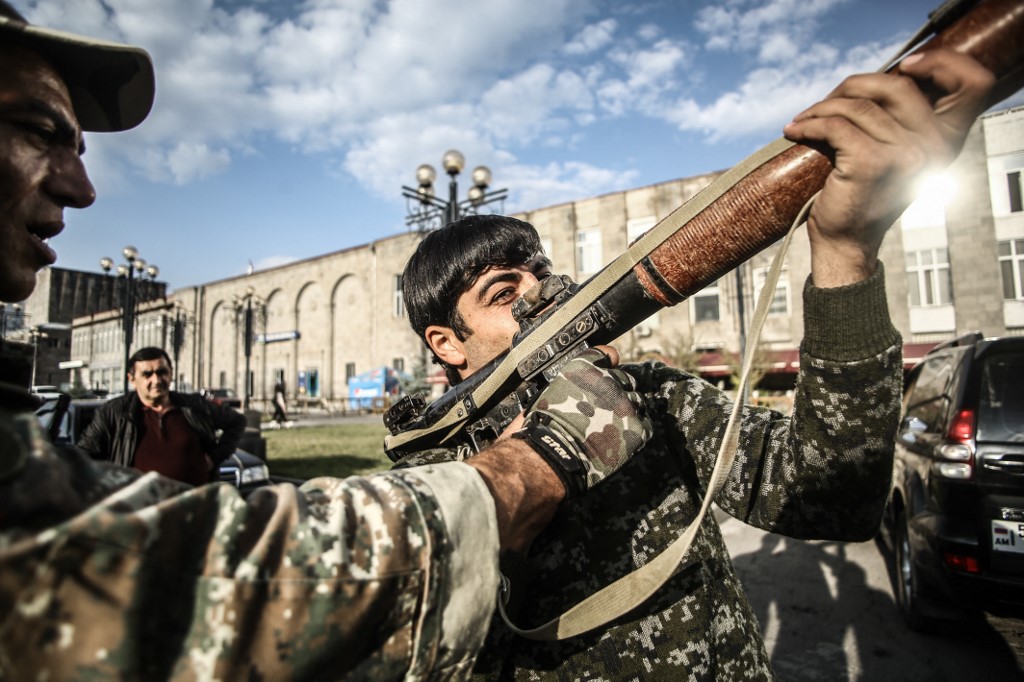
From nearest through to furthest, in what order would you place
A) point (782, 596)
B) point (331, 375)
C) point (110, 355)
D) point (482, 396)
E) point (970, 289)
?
point (482, 396) < point (782, 596) < point (970, 289) < point (331, 375) < point (110, 355)

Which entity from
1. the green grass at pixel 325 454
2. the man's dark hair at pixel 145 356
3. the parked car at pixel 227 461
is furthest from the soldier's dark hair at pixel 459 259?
the green grass at pixel 325 454

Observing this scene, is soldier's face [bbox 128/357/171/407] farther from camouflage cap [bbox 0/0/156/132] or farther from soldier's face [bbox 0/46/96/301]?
soldier's face [bbox 0/46/96/301]

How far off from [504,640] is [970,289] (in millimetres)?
24882

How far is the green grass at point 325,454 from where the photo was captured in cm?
1066

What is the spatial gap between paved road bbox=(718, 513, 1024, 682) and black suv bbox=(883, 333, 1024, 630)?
24 centimetres

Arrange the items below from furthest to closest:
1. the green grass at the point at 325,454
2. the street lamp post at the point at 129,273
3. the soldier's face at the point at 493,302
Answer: the street lamp post at the point at 129,273, the green grass at the point at 325,454, the soldier's face at the point at 493,302

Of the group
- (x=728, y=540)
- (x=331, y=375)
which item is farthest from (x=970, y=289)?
(x=331, y=375)

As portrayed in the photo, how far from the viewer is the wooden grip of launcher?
3.01ft

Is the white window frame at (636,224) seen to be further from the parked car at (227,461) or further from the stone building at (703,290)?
the parked car at (227,461)

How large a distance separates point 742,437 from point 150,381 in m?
5.14

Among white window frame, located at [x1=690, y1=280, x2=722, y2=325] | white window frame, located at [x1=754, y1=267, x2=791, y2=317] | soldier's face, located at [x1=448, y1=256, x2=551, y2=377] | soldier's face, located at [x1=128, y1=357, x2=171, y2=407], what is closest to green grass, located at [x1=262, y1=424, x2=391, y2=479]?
soldier's face, located at [x1=128, y1=357, x2=171, y2=407]

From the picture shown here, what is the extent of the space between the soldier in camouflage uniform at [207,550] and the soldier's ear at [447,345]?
38.9 inches

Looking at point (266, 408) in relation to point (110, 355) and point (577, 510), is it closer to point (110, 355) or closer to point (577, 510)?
point (110, 355)

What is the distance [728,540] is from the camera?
20.9 feet
